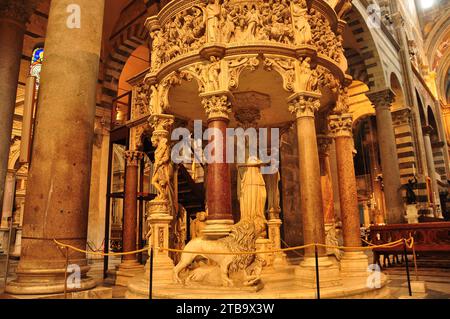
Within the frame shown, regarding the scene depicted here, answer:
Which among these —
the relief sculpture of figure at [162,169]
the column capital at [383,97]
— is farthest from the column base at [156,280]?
the column capital at [383,97]

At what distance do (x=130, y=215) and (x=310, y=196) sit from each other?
5.75 meters

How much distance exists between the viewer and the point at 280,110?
892 centimetres

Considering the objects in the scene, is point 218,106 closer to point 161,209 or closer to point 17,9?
point 161,209

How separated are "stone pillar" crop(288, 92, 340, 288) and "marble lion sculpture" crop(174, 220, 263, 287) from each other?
853 mm

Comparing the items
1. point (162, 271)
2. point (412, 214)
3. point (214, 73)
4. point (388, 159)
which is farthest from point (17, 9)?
point (412, 214)

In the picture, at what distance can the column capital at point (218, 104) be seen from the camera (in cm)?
618

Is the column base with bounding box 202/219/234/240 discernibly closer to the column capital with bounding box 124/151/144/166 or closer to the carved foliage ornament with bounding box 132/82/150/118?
the column capital with bounding box 124/151/144/166

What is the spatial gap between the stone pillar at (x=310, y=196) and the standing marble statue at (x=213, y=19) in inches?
77.6

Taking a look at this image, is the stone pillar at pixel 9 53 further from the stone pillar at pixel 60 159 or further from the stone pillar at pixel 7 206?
the stone pillar at pixel 7 206

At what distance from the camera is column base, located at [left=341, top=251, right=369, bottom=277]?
21.2 ft

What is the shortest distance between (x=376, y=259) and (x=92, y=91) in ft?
28.1

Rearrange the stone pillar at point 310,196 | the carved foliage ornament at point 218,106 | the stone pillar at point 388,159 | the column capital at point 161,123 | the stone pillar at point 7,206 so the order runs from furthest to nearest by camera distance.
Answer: the stone pillar at point 7,206, the stone pillar at point 388,159, the column capital at point 161,123, the carved foliage ornament at point 218,106, the stone pillar at point 310,196

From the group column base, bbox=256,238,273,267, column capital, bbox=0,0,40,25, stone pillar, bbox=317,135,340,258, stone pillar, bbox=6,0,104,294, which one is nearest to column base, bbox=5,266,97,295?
stone pillar, bbox=6,0,104,294

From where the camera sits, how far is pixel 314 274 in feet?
17.4
